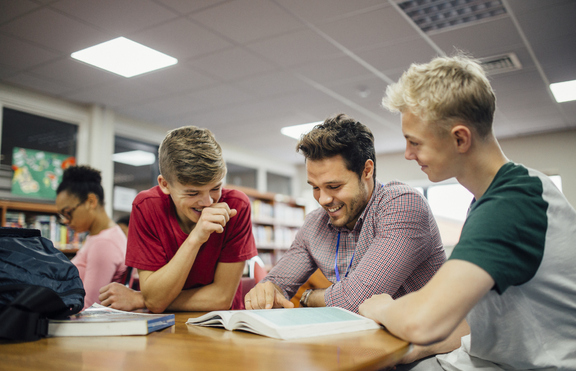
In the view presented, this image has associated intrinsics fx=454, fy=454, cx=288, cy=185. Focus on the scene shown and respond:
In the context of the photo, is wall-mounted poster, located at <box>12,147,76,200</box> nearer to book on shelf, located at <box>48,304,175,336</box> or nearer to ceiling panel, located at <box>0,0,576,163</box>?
ceiling panel, located at <box>0,0,576,163</box>

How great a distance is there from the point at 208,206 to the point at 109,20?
237cm

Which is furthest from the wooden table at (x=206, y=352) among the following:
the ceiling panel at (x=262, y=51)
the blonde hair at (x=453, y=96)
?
the ceiling panel at (x=262, y=51)

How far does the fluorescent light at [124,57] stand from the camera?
3817 mm

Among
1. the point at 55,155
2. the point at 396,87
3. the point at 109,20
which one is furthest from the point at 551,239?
the point at 55,155

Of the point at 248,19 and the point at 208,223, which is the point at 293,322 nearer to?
the point at 208,223

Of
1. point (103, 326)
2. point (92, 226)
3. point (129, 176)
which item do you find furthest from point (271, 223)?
point (103, 326)

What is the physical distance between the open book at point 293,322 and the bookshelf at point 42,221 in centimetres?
392

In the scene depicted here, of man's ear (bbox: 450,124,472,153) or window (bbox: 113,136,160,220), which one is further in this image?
window (bbox: 113,136,160,220)

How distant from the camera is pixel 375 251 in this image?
4.43 ft

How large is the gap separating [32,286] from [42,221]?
4091 millimetres

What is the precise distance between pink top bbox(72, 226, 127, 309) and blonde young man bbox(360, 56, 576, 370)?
178 cm

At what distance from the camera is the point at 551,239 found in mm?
893

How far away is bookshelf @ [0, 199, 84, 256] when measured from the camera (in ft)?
14.0

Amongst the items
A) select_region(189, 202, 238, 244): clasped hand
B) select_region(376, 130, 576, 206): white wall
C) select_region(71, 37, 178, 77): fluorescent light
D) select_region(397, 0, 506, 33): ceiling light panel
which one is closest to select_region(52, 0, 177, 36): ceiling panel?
select_region(71, 37, 178, 77): fluorescent light
